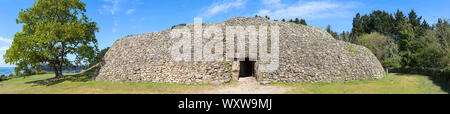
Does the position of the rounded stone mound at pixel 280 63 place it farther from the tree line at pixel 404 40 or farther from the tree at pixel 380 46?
the tree at pixel 380 46

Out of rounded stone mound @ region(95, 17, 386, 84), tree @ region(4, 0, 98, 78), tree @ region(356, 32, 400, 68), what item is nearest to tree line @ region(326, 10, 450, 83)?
tree @ region(356, 32, 400, 68)

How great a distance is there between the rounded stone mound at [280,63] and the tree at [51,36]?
3066 millimetres

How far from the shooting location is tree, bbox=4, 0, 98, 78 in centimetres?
1533

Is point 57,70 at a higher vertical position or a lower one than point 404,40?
lower

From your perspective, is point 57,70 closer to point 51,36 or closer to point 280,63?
point 51,36

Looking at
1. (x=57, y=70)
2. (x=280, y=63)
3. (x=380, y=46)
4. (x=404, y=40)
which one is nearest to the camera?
(x=280, y=63)

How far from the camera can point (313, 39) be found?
16.6 metres

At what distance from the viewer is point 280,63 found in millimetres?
14133

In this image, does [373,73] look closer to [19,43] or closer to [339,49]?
[339,49]

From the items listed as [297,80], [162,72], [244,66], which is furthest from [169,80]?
[297,80]

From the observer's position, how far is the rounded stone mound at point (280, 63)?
13815mm

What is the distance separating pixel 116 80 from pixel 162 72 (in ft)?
14.2

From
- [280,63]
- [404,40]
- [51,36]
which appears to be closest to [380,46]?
[404,40]

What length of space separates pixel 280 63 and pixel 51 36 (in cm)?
1739
